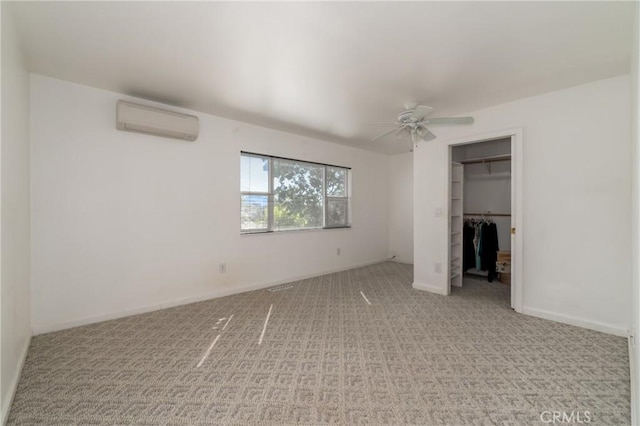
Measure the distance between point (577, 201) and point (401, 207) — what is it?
3.49 meters

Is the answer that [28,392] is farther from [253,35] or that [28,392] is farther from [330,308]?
[253,35]

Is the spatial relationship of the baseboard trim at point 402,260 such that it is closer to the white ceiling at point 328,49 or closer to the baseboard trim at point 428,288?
the baseboard trim at point 428,288

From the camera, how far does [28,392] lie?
1.83 metres

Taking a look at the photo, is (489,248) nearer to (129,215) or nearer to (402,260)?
(402,260)

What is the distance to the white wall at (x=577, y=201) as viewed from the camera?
2.71 m

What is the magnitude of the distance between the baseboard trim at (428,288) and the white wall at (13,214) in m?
4.20

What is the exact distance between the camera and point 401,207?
6320 mm

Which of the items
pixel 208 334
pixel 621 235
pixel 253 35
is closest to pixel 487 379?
pixel 621 235

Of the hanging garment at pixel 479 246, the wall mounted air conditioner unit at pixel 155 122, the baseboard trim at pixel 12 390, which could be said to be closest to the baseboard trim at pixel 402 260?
the hanging garment at pixel 479 246

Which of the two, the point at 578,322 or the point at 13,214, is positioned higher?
the point at 13,214

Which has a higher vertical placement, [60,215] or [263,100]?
[263,100]

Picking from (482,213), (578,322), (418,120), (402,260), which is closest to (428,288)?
(578,322)

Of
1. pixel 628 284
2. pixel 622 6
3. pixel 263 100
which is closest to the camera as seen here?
pixel 622 6

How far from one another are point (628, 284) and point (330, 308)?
2927mm
